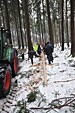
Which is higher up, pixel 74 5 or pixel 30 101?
pixel 74 5

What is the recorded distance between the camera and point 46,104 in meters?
3.58

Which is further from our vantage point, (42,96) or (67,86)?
(67,86)

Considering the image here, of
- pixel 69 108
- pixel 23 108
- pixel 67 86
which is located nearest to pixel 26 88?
pixel 23 108

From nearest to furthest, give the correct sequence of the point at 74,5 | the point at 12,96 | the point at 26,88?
the point at 12,96 → the point at 26,88 → the point at 74,5

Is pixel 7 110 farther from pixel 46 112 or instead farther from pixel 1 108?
pixel 46 112

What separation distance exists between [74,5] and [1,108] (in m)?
9.81

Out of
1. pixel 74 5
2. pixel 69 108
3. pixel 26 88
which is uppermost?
pixel 74 5

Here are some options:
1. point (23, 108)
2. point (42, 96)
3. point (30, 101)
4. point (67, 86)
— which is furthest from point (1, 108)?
point (67, 86)

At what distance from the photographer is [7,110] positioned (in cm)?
348

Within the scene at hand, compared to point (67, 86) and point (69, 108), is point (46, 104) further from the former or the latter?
point (67, 86)

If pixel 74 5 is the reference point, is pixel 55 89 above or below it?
below

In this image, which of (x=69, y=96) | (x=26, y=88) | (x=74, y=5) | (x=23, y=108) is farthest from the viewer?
(x=74, y=5)

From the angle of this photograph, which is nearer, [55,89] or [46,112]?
[46,112]

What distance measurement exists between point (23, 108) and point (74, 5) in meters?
9.50
